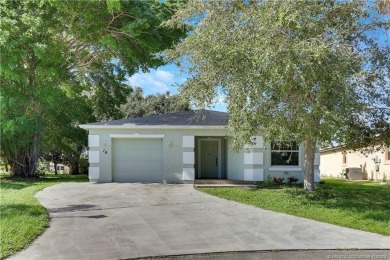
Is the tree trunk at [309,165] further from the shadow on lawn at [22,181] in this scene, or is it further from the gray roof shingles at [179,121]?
the shadow on lawn at [22,181]

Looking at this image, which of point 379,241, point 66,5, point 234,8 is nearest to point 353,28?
point 234,8

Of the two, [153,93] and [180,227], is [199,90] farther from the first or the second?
[153,93]

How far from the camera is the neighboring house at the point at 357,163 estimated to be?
2311cm

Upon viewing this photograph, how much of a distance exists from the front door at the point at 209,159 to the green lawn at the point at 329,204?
5.24 m

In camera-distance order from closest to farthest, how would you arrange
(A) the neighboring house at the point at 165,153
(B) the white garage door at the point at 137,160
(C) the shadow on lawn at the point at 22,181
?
(C) the shadow on lawn at the point at 22,181
(A) the neighboring house at the point at 165,153
(B) the white garage door at the point at 137,160

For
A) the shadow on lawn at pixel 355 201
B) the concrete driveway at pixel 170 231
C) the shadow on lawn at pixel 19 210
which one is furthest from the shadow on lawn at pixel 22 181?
the shadow on lawn at pixel 355 201

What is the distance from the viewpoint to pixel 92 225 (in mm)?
8641

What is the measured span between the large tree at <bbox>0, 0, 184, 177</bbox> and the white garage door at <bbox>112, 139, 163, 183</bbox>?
4.04 metres

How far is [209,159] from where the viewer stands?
2089cm

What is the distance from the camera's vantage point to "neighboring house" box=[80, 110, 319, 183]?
59.6 feet

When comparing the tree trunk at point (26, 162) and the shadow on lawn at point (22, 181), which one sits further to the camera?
the tree trunk at point (26, 162)

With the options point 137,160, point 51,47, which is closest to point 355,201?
point 137,160

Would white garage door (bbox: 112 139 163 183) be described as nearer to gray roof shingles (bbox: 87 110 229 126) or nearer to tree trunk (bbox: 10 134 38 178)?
gray roof shingles (bbox: 87 110 229 126)

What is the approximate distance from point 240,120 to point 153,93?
2708cm
